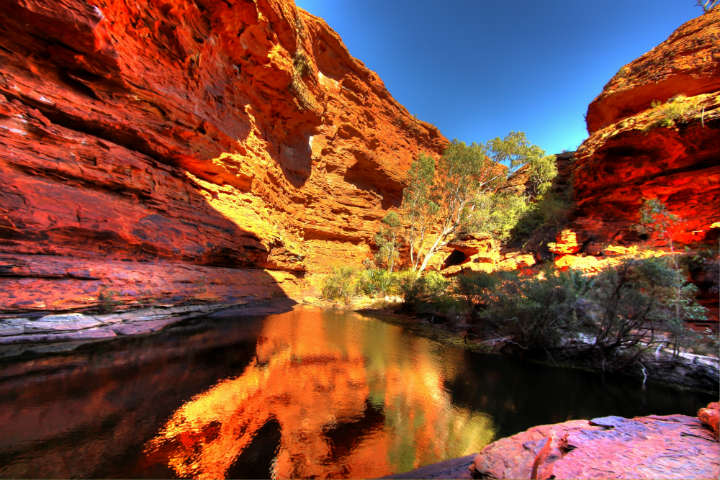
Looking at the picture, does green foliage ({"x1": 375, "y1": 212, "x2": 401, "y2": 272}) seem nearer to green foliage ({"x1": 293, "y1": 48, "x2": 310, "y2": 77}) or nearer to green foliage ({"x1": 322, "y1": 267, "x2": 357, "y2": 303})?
green foliage ({"x1": 322, "y1": 267, "x2": 357, "y2": 303})

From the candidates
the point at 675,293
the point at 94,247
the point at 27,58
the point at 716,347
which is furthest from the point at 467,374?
the point at 27,58

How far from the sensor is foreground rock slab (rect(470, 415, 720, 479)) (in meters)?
1.40

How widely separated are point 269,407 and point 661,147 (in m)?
19.9

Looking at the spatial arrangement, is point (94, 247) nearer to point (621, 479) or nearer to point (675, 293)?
point (621, 479)

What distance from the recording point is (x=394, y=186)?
27453 millimetres

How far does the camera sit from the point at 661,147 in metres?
12.4

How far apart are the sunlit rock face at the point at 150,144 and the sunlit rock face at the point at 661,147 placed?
19131 mm

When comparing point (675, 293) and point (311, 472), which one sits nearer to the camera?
point (311, 472)

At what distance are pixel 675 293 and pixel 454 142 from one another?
15.2 m

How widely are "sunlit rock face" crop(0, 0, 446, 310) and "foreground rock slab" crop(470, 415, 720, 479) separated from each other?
8802 mm

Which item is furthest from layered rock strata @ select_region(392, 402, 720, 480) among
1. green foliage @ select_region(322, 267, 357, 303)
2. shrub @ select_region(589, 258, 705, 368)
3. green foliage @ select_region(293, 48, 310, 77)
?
green foliage @ select_region(293, 48, 310, 77)

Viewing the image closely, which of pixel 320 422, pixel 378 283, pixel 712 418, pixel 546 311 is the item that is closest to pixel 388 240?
pixel 378 283

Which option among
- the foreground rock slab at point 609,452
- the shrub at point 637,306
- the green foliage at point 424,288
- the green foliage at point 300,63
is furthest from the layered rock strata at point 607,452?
the green foliage at point 300,63

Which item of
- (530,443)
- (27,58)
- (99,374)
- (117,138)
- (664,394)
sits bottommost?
(99,374)
